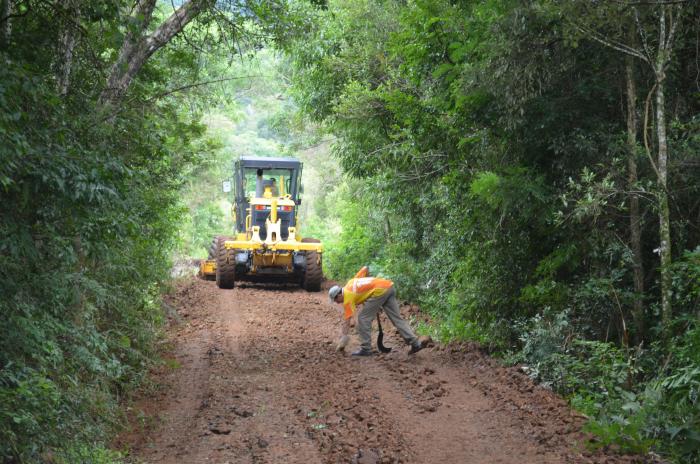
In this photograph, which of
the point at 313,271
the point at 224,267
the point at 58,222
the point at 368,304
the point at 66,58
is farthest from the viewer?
the point at 313,271

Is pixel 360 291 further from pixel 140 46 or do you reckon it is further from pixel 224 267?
pixel 224 267

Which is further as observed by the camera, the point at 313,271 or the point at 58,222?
the point at 313,271

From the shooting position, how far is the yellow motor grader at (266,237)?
18688mm

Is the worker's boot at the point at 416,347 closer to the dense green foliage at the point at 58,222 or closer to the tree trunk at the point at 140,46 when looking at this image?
the dense green foliage at the point at 58,222

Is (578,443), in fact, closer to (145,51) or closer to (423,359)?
(423,359)

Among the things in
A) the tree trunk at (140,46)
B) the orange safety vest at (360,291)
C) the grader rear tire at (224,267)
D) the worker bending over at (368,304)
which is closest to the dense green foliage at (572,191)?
the worker bending over at (368,304)

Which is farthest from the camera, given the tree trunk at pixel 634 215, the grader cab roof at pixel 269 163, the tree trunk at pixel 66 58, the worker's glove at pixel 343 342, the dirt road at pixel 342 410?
the grader cab roof at pixel 269 163

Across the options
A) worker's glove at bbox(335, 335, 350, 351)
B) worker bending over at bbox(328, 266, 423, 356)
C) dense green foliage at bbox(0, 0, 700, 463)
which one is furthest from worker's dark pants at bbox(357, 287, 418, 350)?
dense green foliage at bbox(0, 0, 700, 463)

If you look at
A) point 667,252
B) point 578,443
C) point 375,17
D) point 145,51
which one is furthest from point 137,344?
point 375,17

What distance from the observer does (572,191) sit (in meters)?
8.56

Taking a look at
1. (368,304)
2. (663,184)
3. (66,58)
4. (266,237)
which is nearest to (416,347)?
(368,304)

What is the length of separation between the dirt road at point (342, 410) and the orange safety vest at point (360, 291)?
779mm

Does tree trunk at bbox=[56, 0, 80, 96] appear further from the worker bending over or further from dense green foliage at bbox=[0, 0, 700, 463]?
the worker bending over

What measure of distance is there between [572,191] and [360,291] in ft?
11.8
